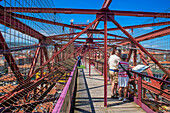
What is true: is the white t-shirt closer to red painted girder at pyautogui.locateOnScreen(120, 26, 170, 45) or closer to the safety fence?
the safety fence

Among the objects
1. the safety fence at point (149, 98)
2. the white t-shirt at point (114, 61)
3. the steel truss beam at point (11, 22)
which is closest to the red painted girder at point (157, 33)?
the safety fence at point (149, 98)

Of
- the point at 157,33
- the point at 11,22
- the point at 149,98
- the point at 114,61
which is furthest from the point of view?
the point at 157,33

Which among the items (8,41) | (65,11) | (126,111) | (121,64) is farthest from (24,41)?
(126,111)

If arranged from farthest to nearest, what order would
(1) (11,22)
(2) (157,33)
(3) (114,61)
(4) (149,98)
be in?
(2) (157,33) → (4) (149,98) → (3) (114,61) → (1) (11,22)

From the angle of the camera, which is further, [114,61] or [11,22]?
[114,61]

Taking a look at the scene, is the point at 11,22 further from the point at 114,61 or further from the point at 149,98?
the point at 149,98

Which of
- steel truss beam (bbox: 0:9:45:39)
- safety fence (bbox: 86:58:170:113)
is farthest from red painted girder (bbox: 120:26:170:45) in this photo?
steel truss beam (bbox: 0:9:45:39)

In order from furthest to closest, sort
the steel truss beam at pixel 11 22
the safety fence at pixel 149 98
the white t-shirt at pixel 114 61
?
the white t-shirt at pixel 114 61 < the safety fence at pixel 149 98 < the steel truss beam at pixel 11 22

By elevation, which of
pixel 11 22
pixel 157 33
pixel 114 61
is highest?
pixel 157 33


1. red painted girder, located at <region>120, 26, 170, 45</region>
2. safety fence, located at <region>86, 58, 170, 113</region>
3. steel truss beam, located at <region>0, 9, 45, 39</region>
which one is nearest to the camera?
steel truss beam, located at <region>0, 9, 45, 39</region>

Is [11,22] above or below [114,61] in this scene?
above

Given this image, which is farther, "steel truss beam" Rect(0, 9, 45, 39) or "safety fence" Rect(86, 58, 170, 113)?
"safety fence" Rect(86, 58, 170, 113)

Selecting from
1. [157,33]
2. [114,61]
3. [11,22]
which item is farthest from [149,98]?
[11,22]

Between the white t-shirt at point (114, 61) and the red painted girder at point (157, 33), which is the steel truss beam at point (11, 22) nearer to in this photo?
the white t-shirt at point (114, 61)
